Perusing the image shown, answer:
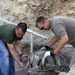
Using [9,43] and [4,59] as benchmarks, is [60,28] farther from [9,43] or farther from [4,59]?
[4,59]

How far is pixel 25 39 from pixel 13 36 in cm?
154

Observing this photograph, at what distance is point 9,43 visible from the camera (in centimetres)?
404

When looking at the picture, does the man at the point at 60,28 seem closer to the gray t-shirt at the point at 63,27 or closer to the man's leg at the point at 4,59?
the gray t-shirt at the point at 63,27

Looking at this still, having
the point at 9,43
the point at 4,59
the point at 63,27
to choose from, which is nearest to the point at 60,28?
the point at 63,27

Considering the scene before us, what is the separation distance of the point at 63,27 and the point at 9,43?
86 centimetres

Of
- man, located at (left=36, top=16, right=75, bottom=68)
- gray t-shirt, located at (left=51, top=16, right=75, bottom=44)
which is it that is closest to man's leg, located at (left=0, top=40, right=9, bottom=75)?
man, located at (left=36, top=16, right=75, bottom=68)

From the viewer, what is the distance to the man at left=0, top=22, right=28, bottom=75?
3949mm

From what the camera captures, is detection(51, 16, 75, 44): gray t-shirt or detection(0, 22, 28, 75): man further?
detection(0, 22, 28, 75): man

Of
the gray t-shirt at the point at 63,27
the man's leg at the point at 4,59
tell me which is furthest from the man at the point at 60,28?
the man's leg at the point at 4,59

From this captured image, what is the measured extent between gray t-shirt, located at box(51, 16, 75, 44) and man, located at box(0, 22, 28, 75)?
0.45 m

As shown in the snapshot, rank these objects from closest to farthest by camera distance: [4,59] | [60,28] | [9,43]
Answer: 1. [60,28]
2. [9,43]
3. [4,59]

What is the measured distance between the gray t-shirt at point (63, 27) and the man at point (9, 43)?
448 mm

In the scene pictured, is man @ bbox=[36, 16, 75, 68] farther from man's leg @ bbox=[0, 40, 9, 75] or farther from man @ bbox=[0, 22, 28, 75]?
man's leg @ bbox=[0, 40, 9, 75]

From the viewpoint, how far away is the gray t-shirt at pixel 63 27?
3801 mm
